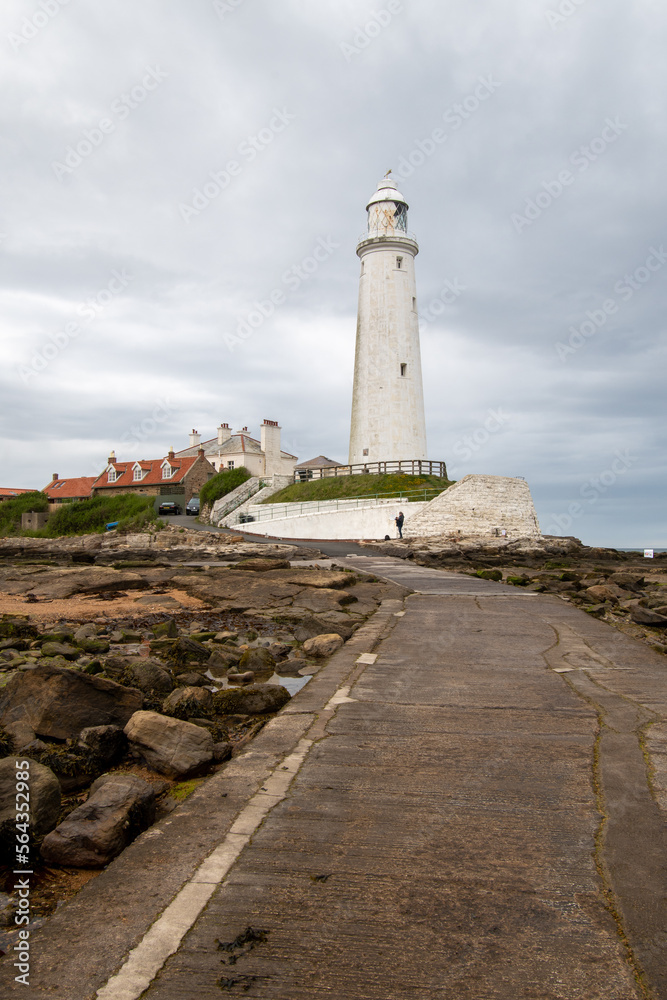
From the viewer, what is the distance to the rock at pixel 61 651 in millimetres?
7750

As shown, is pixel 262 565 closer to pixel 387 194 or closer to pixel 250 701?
pixel 250 701

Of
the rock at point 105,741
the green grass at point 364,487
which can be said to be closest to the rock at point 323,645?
the rock at point 105,741

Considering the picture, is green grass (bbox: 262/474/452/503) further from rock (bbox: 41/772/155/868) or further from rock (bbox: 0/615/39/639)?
rock (bbox: 41/772/155/868)

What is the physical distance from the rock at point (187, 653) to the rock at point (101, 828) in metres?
4.62

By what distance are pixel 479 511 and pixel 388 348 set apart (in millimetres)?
12101

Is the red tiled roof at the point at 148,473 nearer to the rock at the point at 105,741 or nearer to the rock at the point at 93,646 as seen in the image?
the rock at the point at 93,646

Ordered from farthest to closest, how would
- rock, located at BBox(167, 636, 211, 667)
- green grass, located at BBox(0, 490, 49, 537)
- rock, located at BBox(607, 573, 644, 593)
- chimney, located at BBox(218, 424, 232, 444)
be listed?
chimney, located at BBox(218, 424, 232, 444) < green grass, located at BBox(0, 490, 49, 537) < rock, located at BBox(607, 573, 644, 593) < rock, located at BBox(167, 636, 211, 667)

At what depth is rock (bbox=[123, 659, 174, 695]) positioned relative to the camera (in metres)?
6.35

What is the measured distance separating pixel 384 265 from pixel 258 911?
4026 centimetres

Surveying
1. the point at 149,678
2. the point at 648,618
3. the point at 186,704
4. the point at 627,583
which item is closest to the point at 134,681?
the point at 149,678

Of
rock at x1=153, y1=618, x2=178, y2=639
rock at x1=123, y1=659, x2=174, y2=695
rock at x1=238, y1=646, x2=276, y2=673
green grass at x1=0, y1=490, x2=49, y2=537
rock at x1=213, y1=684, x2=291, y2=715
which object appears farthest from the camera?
green grass at x1=0, y1=490, x2=49, y2=537

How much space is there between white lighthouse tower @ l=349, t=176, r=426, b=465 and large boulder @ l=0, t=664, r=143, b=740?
34.4 metres

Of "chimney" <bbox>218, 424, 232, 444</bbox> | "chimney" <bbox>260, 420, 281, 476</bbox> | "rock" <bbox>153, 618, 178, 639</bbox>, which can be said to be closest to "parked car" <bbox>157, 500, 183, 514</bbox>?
"chimney" <bbox>260, 420, 281, 476</bbox>

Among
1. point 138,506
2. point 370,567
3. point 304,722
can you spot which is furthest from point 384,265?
point 304,722
